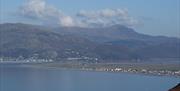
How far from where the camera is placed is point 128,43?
15850cm

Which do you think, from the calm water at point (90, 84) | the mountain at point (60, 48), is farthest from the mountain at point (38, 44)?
the calm water at point (90, 84)

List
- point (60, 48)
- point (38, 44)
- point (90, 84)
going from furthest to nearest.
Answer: point (38, 44) → point (60, 48) → point (90, 84)

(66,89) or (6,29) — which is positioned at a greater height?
(6,29)

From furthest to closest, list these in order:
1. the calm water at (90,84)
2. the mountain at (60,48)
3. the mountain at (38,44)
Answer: the mountain at (38,44), the mountain at (60,48), the calm water at (90,84)

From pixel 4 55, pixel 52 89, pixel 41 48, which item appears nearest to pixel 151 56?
pixel 41 48

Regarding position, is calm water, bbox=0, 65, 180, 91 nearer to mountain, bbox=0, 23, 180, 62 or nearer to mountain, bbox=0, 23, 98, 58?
mountain, bbox=0, 23, 180, 62

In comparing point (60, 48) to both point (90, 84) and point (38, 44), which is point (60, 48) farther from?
point (90, 84)

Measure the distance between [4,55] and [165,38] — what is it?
78.4 m

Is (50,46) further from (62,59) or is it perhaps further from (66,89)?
(66,89)

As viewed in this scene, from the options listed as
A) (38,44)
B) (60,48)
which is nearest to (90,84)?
(60,48)

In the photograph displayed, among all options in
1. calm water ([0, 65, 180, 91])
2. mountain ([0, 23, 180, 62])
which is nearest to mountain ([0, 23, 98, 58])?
mountain ([0, 23, 180, 62])

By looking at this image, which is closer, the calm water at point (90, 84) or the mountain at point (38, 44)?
the calm water at point (90, 84)

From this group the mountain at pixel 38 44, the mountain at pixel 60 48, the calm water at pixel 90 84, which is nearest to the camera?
the calm water at pixel 90 84

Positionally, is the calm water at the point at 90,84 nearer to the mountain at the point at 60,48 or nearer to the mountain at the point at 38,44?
the mountain at the point at 60,48
